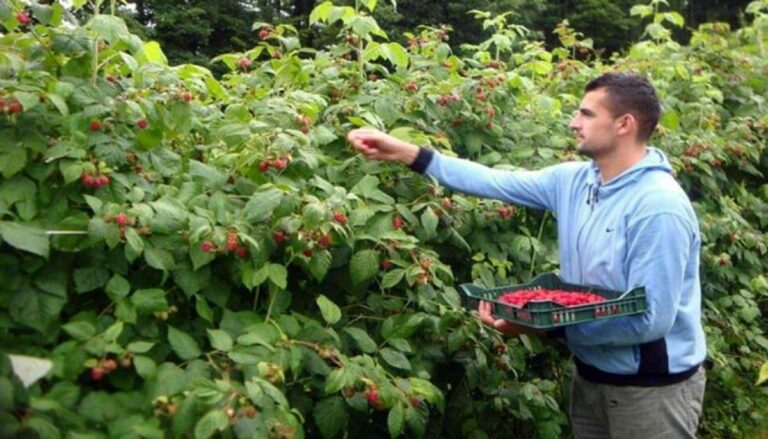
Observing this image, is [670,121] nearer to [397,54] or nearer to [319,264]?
[397,54]

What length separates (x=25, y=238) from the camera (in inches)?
76.9

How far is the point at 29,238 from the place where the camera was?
77.1 inches

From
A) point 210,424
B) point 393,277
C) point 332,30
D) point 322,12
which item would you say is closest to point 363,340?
point 393,277

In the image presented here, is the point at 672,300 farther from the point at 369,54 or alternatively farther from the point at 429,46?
the point at 429,46

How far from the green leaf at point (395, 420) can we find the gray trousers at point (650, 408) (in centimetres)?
68

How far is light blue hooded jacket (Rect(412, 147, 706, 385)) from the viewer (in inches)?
92.1

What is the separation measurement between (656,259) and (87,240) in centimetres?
146

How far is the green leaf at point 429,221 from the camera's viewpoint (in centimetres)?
281

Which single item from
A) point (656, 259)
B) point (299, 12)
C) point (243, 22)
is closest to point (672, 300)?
point (656, 259)

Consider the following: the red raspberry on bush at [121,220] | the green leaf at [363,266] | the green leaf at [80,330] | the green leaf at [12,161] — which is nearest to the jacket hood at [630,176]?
the green leaf at [363,266]

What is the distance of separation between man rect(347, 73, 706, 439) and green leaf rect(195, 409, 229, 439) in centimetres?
92

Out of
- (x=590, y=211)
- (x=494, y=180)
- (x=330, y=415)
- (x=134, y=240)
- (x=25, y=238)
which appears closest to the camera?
(x=25, y=238)

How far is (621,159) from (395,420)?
1.01m

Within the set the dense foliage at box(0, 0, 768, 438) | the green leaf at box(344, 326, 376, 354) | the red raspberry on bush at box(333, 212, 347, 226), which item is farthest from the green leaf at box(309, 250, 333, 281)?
the green leaf at box(344, 326, 376, 354)
